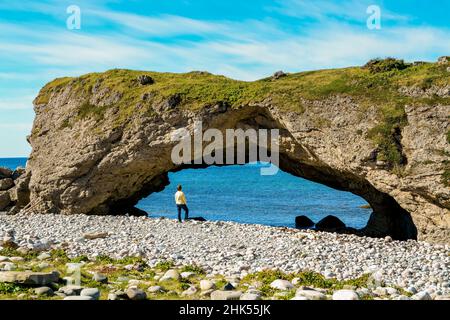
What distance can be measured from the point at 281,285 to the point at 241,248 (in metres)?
7.85

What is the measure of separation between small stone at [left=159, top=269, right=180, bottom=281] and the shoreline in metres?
1.58

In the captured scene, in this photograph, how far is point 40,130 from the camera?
3950cm

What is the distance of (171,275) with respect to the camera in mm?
17922

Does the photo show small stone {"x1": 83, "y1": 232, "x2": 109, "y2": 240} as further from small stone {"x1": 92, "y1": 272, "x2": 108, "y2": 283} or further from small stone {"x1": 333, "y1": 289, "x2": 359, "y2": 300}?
small stone {"x1": 333, "y1": 289, "x2": 359, "y2": 300}

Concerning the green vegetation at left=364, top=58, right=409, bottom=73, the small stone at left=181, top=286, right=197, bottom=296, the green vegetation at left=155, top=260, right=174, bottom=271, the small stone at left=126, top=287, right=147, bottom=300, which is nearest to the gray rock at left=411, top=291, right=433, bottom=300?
the small stone at left=181, top=286, right=197, bottom=296

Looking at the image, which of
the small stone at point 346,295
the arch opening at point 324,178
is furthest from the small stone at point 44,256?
the arch opening at point 324,178

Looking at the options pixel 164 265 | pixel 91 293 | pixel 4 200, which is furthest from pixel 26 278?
pixel 4 200

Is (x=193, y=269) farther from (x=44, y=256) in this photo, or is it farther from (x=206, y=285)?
(x=44, y=256)

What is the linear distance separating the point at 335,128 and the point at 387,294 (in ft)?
47.3

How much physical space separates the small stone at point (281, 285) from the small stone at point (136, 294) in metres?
4.42

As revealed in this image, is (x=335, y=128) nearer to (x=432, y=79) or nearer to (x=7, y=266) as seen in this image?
(x=432, y=79)

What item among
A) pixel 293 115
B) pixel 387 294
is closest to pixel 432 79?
pixel 293 115
